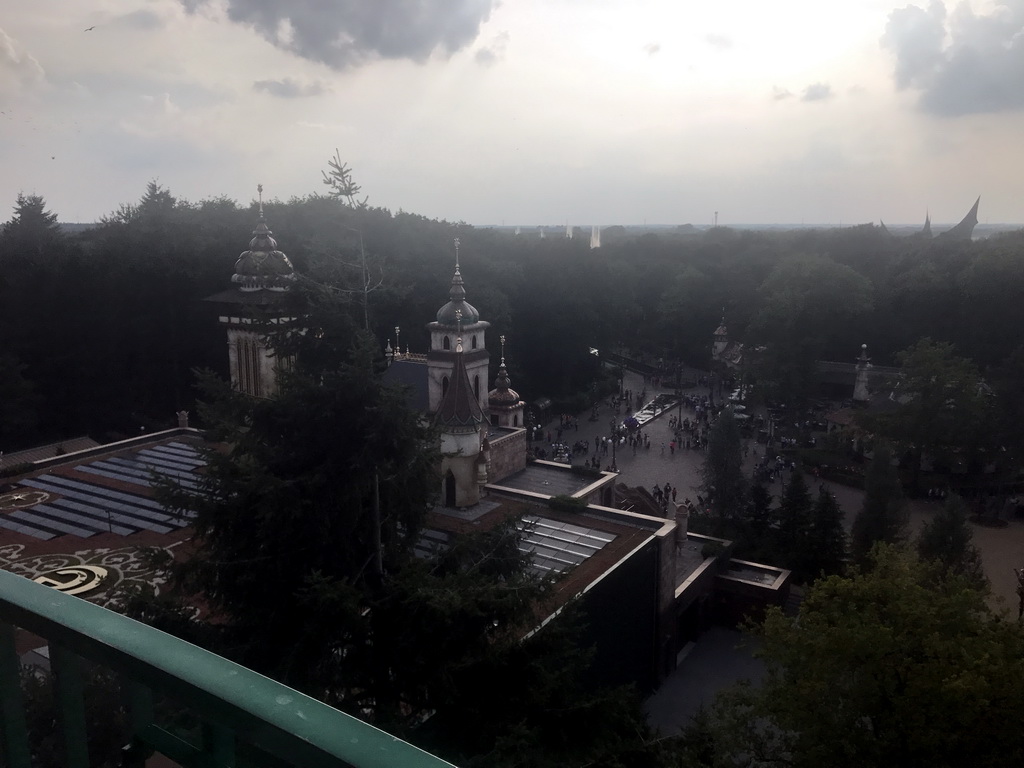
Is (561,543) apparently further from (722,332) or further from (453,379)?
(722,332)

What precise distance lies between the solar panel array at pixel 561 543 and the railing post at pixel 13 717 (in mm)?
12829

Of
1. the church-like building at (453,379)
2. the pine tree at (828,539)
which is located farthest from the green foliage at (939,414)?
the church-like building at (453,379)

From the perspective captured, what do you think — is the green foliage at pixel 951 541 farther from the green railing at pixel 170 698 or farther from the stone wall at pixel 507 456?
the green railing at pixel 170 698

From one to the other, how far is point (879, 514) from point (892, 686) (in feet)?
38.4

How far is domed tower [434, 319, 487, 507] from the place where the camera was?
1775 cm

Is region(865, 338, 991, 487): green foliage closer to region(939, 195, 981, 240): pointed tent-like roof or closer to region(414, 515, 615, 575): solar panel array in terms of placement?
region(414, 515, 615, 575): solar panel array

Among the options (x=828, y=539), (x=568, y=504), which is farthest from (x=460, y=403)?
(x=828, y=539)

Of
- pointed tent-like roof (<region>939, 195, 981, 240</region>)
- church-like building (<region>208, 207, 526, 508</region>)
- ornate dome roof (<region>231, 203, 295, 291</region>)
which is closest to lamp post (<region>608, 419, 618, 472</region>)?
church-like building (<region>208, 207, 526, 508</region>)

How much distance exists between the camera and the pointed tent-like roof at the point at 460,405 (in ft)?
59.4

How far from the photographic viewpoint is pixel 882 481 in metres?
19.9

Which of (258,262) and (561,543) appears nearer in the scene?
(561,543)

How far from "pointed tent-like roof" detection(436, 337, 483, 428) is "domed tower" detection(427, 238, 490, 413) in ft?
1.62

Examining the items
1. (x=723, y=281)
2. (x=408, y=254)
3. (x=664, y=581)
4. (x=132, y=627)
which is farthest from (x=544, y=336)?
(x=132, y=627)

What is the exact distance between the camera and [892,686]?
9.26m
